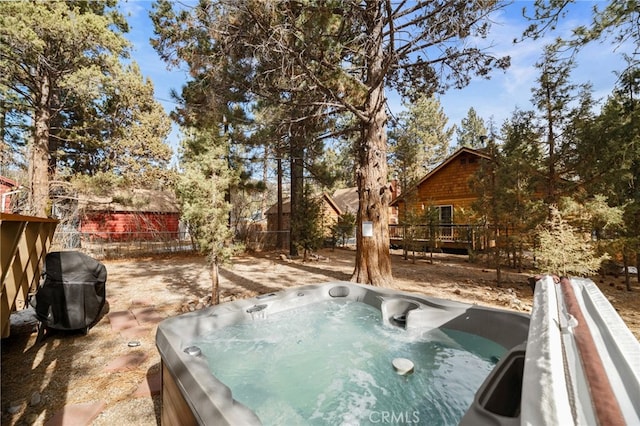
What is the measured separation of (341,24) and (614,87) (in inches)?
258

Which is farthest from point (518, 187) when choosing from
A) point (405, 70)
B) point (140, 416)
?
point (140, 416)

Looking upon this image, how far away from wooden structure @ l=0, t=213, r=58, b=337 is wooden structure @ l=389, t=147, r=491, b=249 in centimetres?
1085

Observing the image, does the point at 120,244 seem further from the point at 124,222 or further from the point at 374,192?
the point at 374,192

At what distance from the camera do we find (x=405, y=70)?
7.57 meters

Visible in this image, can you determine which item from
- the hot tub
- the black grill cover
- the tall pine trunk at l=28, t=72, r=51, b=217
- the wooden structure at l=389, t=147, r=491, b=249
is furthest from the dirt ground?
the tall pine trunk at l=28, t=72, r=51, b=217

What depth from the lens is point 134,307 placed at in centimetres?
489

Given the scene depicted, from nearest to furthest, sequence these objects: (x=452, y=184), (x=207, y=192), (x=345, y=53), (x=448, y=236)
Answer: (x=207, y=192), (x=345, y=53), (x=448, y=236), (x=452, y=184)

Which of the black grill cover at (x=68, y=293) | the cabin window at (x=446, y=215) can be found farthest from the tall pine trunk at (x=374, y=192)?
the cabin window at (x=446, y=215)

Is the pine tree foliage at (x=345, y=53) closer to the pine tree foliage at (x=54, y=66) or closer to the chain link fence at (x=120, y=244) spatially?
the pine tree foliage at (x=54, y=66)

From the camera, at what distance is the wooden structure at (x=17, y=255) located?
6.79 feet

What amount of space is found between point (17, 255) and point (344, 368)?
127 inches

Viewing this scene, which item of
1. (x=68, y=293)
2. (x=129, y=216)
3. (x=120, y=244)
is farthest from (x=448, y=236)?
(x=129, y=216)

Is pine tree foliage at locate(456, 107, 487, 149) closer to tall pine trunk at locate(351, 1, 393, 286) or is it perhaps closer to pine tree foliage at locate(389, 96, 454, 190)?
pine tree foliage at locate(389, 96, 454, 190)

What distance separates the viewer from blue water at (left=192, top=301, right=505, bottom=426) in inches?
88.2
